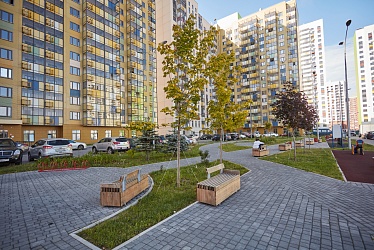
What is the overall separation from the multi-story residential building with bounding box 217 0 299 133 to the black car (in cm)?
6742

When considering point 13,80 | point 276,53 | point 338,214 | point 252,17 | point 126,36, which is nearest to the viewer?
point 338,214

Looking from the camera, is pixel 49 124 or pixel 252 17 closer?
pixel 49 124

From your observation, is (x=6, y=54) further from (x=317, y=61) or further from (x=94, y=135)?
(x=317, y=61)

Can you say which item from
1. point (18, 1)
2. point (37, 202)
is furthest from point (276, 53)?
point (37, 202)

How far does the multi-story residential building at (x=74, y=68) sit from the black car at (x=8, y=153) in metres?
20.3

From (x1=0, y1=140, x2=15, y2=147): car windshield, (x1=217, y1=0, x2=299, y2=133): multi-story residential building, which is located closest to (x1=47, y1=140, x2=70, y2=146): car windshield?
(x1=0, y1=140, x2=15, y2=147): car windshield

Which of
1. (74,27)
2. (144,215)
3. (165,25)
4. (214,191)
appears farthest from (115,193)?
(165,25)

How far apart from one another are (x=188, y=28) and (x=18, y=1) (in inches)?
1575

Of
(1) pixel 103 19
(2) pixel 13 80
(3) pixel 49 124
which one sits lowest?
(3) pixel 49 124

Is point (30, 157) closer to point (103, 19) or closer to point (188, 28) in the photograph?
point (188, 28)

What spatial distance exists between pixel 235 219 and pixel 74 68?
43.3 meters

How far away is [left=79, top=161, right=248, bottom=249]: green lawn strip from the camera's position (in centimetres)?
391

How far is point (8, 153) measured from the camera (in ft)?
44.8

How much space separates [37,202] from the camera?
6.14 m
